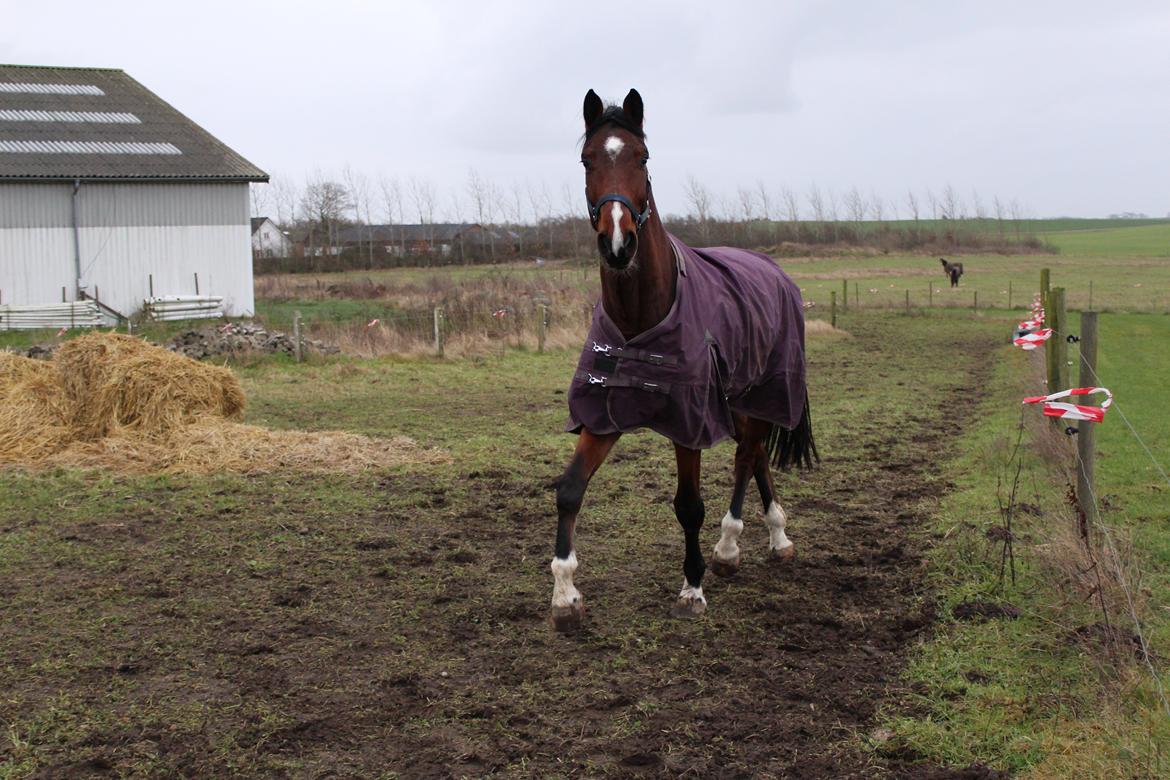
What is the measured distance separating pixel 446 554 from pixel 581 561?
796 millimetres

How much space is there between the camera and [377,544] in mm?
6016

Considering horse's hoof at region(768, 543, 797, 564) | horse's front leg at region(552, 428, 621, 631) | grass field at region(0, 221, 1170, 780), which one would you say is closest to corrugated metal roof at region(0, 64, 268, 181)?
grass field at region(0, 221, 1170, 780)

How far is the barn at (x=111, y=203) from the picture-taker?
73.4ft

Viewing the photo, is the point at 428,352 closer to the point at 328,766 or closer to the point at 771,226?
the point at 328,766

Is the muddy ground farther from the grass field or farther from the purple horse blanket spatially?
the purple horse blanket

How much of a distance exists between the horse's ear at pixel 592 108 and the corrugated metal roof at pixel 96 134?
21.7 metres

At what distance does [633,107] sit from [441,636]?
2.56m

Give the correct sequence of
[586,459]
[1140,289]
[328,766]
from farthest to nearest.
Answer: [1140,289], [586,459], [328,766]

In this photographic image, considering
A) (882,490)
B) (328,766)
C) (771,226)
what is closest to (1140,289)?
(771,226)

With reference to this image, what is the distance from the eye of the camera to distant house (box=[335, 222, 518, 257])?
53812 mm

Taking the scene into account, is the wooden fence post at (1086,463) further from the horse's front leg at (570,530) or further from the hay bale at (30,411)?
the hay bale at (30,411)

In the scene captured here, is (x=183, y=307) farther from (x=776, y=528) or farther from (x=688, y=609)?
(x=688, y=609)

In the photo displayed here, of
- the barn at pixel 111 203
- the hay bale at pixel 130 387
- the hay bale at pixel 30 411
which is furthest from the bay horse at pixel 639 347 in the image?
the barn at pixel 111 203

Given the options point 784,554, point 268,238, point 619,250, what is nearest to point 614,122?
point 619,250
